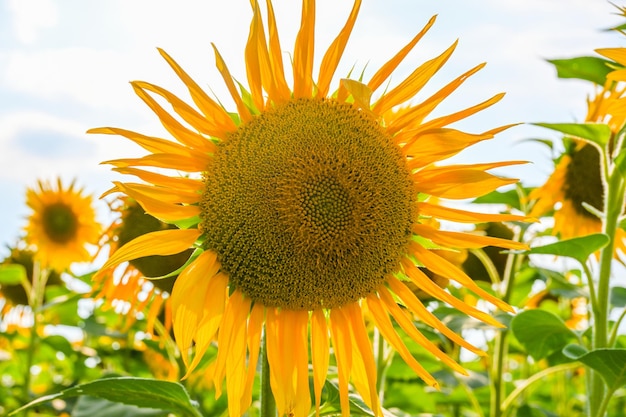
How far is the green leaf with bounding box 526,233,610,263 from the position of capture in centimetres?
184

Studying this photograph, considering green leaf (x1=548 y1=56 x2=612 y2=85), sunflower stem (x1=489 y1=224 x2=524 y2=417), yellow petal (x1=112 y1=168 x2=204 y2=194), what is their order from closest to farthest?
yellow petal (x1=112 y1=168 x2=204 y2=194)
green leaf (x1=548 y1=56 x2=612 y2=85)
sunflower stem (x1=489 y1=224 x2=524 y2=417)

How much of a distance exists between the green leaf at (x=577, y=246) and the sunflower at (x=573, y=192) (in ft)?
2.35

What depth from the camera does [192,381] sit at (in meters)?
2.73

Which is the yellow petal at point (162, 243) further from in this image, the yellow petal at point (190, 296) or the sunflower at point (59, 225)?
the sunflower at point (59, 225)

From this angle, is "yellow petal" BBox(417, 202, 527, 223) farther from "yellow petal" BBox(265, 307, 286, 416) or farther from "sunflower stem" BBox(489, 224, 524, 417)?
"sunflower stem" BBox(489, 224, 524, 417)

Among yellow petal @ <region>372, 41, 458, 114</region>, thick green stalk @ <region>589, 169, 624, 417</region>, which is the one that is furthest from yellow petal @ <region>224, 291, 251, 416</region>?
thick green stalk @ <region>589, 169, 624, 417</region>

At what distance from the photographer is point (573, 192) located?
8.78 feet

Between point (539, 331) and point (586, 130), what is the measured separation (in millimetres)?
570

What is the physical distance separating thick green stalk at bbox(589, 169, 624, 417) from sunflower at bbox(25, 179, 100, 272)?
2.50 metres

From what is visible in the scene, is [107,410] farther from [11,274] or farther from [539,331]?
[11,274]

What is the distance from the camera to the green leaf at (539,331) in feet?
6.42

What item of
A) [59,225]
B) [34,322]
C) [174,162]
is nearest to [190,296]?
[174,162]

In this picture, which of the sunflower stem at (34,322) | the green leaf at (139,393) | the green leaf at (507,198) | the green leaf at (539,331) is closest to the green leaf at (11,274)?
the sunflower stem at (34,322)

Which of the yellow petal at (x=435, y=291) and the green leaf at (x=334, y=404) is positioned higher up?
the yellow petal at (x=435, y=291)
